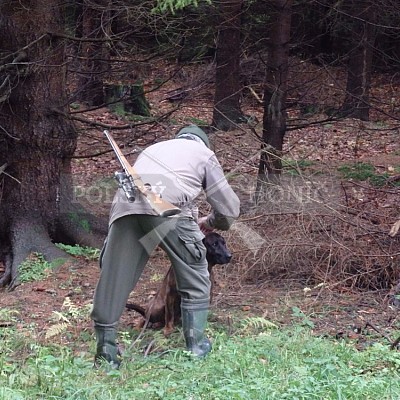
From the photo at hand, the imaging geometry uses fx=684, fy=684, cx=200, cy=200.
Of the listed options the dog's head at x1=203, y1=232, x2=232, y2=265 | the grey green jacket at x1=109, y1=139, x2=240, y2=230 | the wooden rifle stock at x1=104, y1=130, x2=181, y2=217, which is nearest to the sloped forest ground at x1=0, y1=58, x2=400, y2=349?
the dog's head at x1=203, y1=232, x2=232, y2=265

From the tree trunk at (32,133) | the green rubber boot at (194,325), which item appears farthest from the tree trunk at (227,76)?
the green rubber boot at (194,325)

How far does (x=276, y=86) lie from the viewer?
9.62m

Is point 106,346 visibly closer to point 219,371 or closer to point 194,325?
point 194,325

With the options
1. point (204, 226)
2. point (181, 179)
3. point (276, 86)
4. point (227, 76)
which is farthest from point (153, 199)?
point (227, 76)

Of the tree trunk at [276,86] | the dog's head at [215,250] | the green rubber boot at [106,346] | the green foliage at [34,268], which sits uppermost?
the tree trunk at [276,86]

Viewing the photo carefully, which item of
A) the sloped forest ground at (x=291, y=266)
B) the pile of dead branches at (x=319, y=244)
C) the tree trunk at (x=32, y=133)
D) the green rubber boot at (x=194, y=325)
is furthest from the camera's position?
the tree trunk at (x=32, y=133)

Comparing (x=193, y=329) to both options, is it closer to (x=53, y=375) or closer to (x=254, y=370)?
(x=254, y=370)

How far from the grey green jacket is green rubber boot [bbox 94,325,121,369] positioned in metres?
0.87

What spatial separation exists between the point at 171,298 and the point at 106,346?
98 centimetres

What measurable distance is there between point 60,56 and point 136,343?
14.3ft

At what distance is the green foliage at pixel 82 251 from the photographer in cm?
895

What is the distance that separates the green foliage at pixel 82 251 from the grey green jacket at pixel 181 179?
11.9 feet

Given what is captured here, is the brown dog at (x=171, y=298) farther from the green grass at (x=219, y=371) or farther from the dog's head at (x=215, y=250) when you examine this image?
the green grass at (x=219, y=371)

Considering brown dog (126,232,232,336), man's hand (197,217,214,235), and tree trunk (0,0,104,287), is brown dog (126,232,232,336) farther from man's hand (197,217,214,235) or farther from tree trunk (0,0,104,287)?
tree trunk (0,0,104,287)
